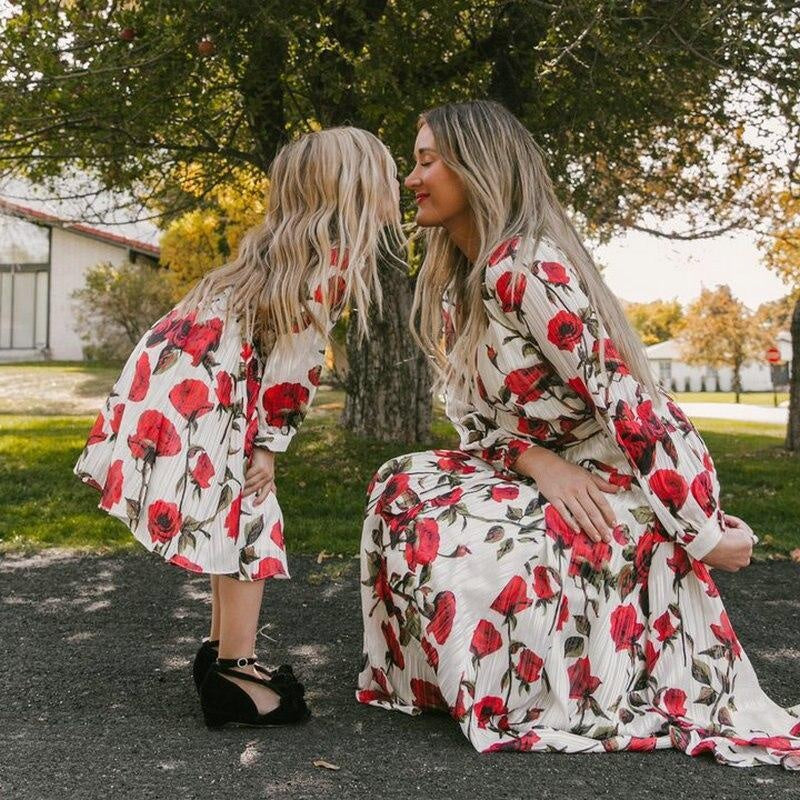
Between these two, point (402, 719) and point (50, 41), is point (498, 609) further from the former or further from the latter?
point (50, 41)

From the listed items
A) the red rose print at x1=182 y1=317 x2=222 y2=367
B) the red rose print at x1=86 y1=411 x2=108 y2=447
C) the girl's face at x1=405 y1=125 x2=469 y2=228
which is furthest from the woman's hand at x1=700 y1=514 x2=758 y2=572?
the red rose print at x1=86 y1=411 x2=108 y2=447

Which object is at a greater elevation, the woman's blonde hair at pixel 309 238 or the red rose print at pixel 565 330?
the woman's blonde hair at pixel 309 238

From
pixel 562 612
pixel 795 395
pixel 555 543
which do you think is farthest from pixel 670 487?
pixel 795 395

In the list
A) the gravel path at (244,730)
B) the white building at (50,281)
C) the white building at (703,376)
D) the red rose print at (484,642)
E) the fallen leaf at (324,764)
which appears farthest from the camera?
the white building at (703,376)

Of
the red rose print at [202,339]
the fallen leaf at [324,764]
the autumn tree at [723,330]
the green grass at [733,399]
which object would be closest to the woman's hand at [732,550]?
the fallen leaf at [324,764]

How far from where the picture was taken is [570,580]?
271cm

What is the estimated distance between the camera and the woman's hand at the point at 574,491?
275cm

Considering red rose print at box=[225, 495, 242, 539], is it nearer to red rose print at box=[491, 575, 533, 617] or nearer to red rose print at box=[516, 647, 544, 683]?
red rose print at box=[491, 575, 533, 617]

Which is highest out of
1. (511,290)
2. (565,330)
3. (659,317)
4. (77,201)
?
(659,317)

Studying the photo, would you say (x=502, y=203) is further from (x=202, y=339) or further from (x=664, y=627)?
(x=664, y=627)

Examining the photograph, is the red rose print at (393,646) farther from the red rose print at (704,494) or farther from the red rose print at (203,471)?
the red rose print at (704,494)

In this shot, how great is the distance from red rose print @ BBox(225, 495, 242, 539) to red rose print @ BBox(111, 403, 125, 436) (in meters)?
0.42

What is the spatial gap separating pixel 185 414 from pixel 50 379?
19.1m

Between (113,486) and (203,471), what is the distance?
269 mm
